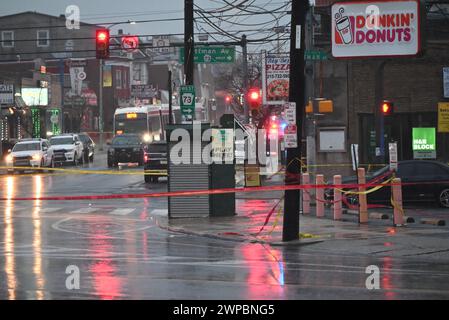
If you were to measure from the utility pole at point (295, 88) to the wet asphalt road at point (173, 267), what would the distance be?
0.68m

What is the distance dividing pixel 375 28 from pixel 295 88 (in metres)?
8.23

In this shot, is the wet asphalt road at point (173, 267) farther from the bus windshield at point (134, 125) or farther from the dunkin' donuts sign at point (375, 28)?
the bus windshield at point (134, 125)

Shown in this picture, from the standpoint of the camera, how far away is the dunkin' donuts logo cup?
895 inches

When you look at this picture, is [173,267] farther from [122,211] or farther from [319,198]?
[122,211]

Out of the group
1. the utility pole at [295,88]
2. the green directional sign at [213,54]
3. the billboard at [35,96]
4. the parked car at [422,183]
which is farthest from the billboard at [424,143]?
the billboard at [35,96]

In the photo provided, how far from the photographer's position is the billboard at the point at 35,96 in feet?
218

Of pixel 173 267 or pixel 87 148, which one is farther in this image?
pixel 87 148

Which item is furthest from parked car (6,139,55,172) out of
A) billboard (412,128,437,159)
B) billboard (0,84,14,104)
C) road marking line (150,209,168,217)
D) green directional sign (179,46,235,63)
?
billboard (412,128,437,159)

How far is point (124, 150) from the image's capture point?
150 ft

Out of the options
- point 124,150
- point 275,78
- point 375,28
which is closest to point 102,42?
point 275,78

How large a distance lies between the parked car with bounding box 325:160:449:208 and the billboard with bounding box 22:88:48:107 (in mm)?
48586

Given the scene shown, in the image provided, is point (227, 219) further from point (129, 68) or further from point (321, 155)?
point (129, 68)
